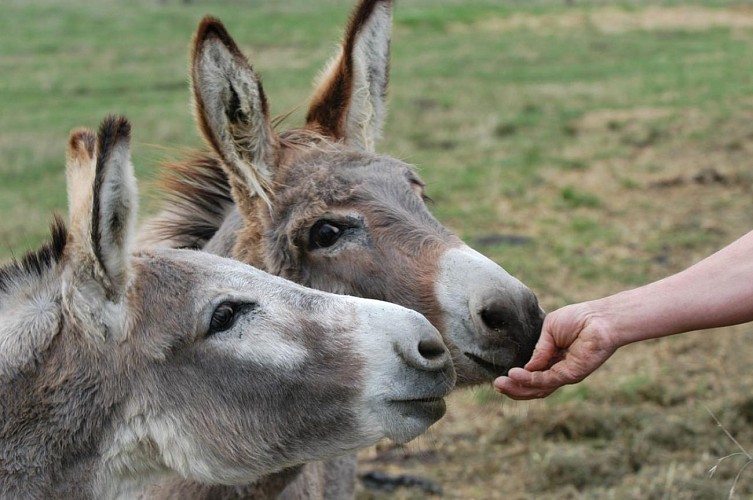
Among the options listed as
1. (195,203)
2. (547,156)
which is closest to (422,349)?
(195,203)

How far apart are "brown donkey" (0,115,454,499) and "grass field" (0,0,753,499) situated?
107 centimetres

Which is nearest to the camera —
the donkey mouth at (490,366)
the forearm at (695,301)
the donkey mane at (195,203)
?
the forearm at (695,301)

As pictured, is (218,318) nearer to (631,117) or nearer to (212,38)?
(212,38)

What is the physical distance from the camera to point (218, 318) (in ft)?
9.14

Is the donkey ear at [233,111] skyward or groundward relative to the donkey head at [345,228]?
skyward

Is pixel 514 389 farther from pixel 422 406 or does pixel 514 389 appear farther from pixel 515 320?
pixel 422 406

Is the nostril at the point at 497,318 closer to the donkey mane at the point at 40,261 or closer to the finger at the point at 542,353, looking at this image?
the finger at the point at 542,353

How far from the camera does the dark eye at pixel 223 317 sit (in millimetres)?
2785

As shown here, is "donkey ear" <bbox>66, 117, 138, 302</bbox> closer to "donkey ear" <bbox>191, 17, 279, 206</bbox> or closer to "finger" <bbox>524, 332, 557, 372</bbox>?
"donkey ear" <bbox>191, 17, 279, 206</bbox>

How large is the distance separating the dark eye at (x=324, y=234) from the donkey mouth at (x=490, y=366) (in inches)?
27.6

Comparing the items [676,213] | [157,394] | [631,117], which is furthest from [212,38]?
[631,117]

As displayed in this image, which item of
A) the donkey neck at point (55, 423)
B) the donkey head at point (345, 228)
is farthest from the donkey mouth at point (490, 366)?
the donkey neck at point (55, 423)

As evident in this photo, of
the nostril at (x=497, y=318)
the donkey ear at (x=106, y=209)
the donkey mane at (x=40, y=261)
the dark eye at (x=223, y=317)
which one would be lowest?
the nostril at (x=497, y=318)

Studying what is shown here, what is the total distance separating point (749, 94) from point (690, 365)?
1044 cm
